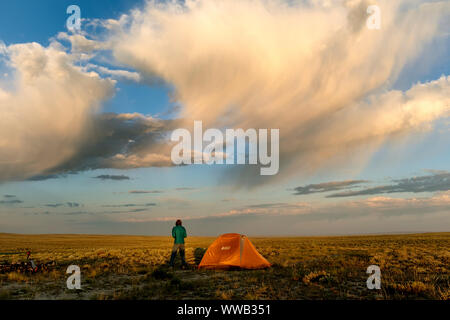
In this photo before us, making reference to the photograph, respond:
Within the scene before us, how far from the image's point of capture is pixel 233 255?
16.0 meters

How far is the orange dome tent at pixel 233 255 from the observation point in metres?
15.7

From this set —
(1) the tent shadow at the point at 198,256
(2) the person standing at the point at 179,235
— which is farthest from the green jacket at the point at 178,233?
(1) the tent shadow at the point at 198,256

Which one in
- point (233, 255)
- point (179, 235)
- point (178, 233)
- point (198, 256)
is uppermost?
point (178, 233)

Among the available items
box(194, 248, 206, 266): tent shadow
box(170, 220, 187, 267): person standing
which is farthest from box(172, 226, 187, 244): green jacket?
box(194, 248, 206, 266): tent shadow

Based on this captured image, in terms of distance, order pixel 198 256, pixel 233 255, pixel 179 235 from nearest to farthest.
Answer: pixel 233 255, pixel 179 235, pixel 198 256

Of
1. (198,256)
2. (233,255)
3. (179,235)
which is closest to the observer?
(233,255)

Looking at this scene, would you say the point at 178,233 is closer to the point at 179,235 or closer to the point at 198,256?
the point at 179,235

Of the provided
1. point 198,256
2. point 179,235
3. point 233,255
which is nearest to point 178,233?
point 179,235

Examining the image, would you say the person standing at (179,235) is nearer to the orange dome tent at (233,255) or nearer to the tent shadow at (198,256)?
the orange dome tent at (233,255)
